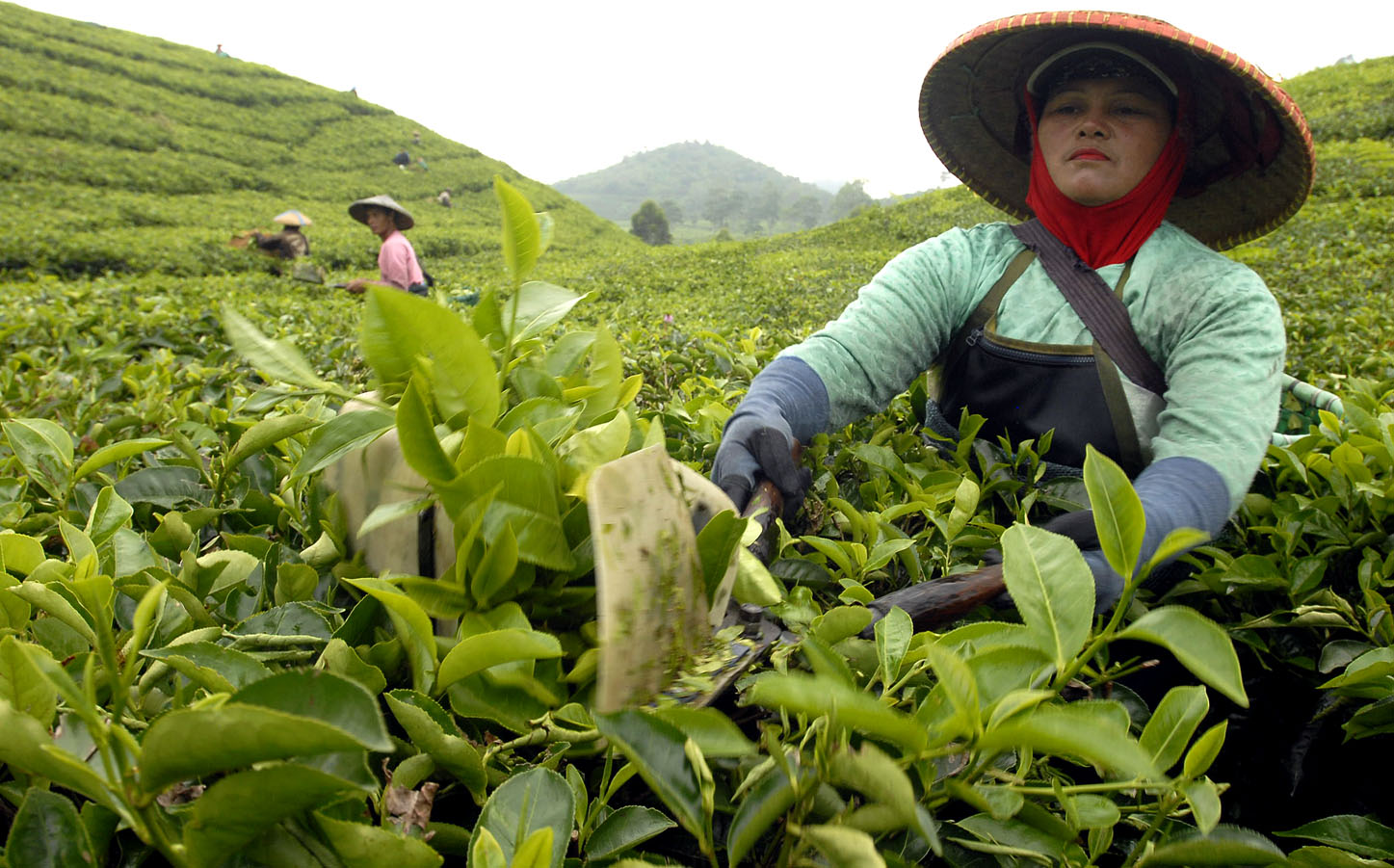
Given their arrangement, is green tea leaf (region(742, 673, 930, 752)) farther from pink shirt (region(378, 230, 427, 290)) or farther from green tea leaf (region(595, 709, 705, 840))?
pink shirt (region(378, 230, 427, 290))

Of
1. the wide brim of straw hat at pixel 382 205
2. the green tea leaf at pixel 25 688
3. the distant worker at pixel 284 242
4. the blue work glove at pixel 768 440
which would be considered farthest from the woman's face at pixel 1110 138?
the distant worker at pixel 284 242

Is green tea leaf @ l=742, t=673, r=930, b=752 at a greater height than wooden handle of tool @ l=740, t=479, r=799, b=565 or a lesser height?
greater

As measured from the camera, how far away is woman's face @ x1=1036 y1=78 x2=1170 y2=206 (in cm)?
166

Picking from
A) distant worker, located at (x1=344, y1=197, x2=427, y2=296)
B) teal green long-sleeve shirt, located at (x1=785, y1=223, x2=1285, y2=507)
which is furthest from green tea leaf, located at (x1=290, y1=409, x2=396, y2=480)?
distant worker, located at (x1=344, y1=197, x2=427, y2=296)

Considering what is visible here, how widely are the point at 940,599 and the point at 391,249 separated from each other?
682cm

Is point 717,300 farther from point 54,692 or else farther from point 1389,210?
point 1389,210

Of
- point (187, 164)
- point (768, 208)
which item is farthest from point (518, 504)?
point (768, 208)

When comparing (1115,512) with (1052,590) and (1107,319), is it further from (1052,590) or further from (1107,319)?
(1107,319)

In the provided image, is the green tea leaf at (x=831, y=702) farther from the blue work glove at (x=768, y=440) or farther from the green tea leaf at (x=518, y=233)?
the blue work glove at (x=768, y=440)

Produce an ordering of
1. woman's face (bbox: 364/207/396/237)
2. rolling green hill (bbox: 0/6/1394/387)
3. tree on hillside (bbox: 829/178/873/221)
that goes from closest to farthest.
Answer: rolling green hill (bbox: 0/6/1394/387) → woman's face (bbox: 364/207/396/237) → tree on hillside (bbox: 829/178/873/221)

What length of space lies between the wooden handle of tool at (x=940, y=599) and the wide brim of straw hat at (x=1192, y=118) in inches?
52.0

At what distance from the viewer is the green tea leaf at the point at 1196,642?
18.5 inches

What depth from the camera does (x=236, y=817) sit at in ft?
1.29

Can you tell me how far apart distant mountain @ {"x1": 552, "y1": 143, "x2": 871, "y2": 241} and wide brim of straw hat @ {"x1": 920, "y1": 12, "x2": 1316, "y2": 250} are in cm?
7965
